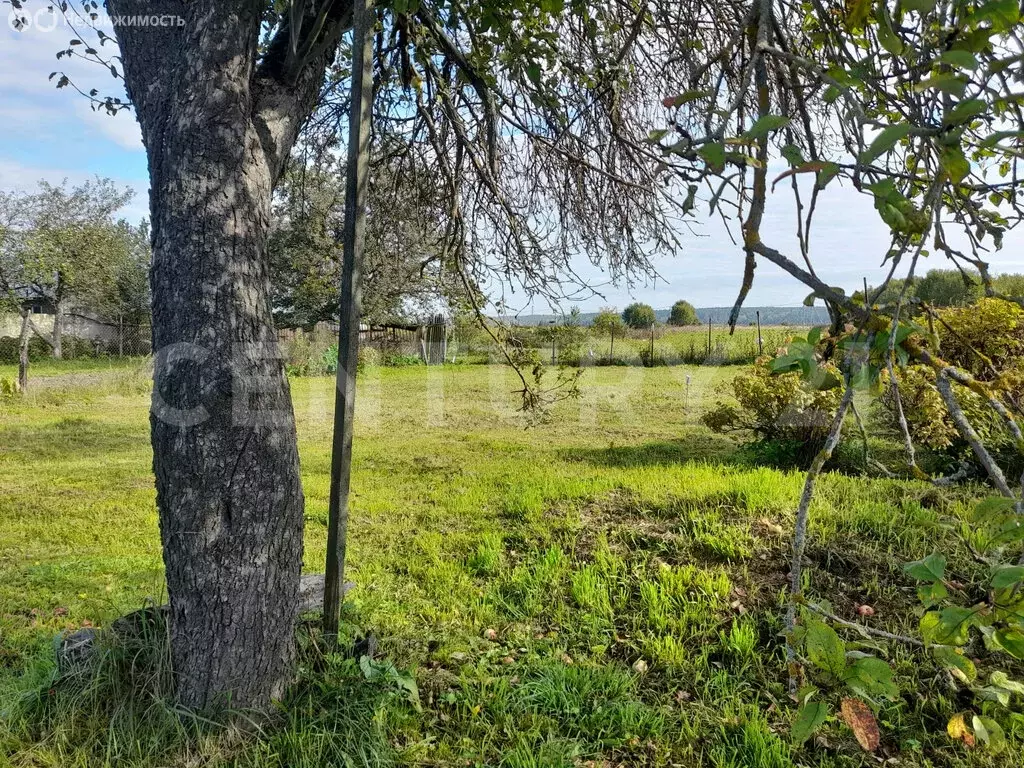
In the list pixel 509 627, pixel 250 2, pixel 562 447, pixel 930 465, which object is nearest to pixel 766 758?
pixel 509 627

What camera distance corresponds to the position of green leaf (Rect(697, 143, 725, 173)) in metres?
0.66

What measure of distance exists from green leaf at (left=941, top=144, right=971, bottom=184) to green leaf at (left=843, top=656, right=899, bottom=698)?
0.54m

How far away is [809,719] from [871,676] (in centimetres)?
9

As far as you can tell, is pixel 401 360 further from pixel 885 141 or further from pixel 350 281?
pixel 885 141

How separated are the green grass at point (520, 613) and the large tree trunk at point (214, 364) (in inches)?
10.0

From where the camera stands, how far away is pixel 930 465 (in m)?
4.96

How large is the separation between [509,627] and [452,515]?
1717mm

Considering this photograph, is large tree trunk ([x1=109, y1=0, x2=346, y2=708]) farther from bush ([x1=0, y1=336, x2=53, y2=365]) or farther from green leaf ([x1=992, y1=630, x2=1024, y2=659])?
bush ([x1=0, y1=336, x2=53, y2=365])

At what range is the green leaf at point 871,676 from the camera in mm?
742

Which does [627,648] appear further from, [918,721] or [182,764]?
[182,764]

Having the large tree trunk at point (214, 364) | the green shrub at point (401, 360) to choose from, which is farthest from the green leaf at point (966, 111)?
the green shrub at point (401, 360)

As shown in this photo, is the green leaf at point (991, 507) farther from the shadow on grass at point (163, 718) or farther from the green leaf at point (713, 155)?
the shadow on grass at point (163, 718)

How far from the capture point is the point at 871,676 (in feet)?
2.46

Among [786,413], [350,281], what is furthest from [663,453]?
[350,281]
